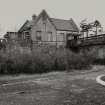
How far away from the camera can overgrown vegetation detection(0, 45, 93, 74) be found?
14547 millimetres

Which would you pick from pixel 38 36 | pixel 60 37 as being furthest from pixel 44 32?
pixel 60 37

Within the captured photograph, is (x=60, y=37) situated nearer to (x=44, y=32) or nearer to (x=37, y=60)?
(x=44, y=32)

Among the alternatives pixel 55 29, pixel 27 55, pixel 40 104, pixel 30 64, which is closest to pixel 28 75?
pixel 30 64

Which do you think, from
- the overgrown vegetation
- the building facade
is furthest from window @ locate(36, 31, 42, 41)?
the overgrown vegetation

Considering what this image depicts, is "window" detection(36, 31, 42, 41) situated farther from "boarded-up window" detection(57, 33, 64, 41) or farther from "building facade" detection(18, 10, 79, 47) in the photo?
"boarded-up window" detection(57, 33, 64, 41)

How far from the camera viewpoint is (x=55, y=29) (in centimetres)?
2638

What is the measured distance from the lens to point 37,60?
15.9m

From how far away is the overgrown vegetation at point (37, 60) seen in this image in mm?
14547

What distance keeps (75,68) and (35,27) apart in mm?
10361

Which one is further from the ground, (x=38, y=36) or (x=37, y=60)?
(x=38, y=36)

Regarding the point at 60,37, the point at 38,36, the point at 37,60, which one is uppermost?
the point at 38,36

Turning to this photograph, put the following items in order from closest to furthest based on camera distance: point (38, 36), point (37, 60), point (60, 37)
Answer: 1. point (37, 60)
2. point (38, 36)
3. point (60, 37)

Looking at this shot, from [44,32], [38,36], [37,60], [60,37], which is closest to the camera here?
[37,60]

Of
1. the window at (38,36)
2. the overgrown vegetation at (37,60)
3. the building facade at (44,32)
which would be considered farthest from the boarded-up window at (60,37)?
the overgrown vegetation at (37,60)
